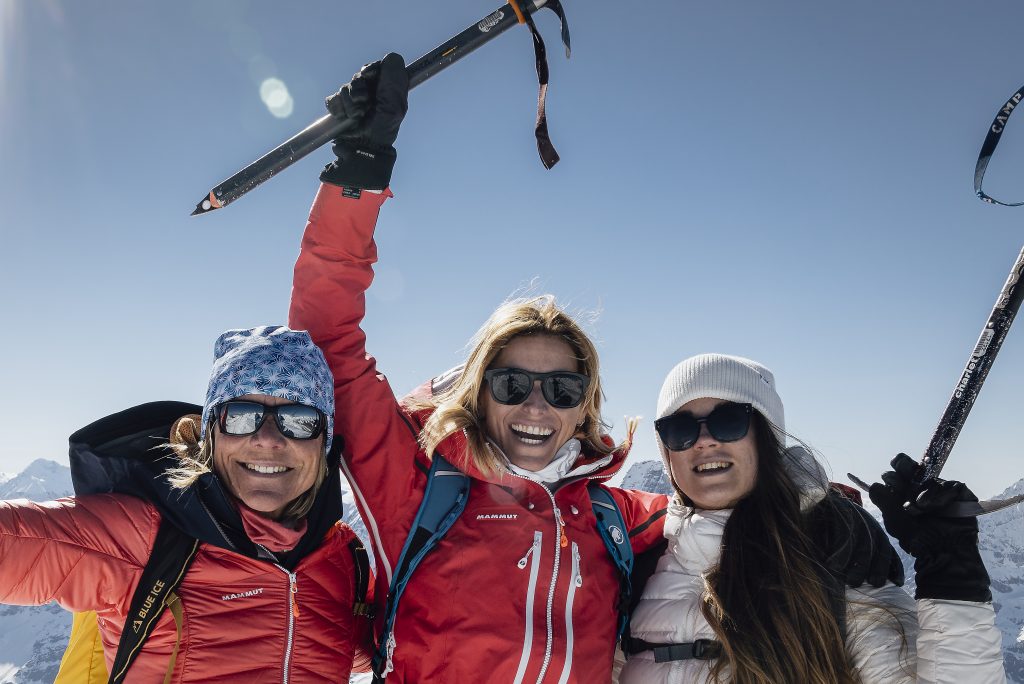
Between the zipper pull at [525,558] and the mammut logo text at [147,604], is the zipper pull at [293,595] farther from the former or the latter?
the zipper pull at [525,558]

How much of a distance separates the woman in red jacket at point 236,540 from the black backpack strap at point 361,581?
0.04 meters

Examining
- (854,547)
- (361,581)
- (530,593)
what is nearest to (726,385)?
(854,547)

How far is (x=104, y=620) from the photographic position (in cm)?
334

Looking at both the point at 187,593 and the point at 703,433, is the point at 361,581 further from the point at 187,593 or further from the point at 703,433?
the point at 703,433

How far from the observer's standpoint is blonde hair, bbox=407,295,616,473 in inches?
157

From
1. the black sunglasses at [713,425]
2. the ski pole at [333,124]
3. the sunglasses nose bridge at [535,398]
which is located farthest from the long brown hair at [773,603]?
the ski pole at [333,124]

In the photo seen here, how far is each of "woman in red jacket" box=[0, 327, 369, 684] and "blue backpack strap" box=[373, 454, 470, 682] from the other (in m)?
0.34

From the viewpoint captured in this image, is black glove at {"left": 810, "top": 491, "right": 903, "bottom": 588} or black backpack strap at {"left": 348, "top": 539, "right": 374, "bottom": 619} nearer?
black glove at {"left": 810, "top": 491, "right": 903, "bottom": 588}

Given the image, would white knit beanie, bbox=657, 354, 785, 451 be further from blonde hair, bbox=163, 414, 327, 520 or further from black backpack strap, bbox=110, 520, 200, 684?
black backpack strap, bbox=110, 520, 200, 684

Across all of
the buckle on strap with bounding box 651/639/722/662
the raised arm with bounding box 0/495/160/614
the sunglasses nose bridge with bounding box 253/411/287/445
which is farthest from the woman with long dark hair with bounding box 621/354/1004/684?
the raised arm with bounding box 0/495/160/614

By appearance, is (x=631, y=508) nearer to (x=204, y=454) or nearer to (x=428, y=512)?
(x=428, y=512)

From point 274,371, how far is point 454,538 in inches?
53.0

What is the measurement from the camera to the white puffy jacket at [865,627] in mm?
3176

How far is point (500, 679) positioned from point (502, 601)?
0.37 meters
